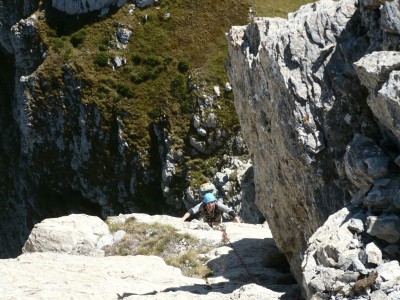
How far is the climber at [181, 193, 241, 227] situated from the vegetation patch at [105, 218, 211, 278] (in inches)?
65.5

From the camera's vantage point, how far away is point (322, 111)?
19.2m

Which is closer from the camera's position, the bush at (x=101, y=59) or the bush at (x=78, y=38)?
the bush at (x=101, y=59)

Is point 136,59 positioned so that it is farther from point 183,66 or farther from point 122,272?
point 122,272

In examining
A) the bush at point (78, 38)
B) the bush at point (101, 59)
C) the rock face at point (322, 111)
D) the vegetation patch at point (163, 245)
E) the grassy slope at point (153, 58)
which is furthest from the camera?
the bush at point (78, 38)

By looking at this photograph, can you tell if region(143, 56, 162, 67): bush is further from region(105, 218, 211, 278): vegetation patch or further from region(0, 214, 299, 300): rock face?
region(105, 218, 211, 278): vegetation patch

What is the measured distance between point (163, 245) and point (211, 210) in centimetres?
316

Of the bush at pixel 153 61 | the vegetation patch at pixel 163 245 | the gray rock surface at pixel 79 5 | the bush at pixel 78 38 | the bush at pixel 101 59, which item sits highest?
the gray rock surface at pixel 79 5

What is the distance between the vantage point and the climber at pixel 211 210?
29.9 m

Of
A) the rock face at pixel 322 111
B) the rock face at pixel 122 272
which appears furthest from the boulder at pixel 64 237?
the rock face at pixel 322 111

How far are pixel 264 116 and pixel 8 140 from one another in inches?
3292

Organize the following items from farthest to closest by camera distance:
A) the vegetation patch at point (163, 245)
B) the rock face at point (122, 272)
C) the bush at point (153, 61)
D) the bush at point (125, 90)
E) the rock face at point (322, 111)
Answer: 1. the bush at point (153, 61)
2. the bush at point (125, 90)
3. the vegetation patch at point (163, 245)
4. the rock face at point (122, 272)
5. the rock face at point (322, 111)

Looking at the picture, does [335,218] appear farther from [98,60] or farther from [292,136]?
[98,60]

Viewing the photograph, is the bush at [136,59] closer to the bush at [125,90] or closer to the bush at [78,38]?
the bush at [125,90]

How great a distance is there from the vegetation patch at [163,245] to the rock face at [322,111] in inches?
250
